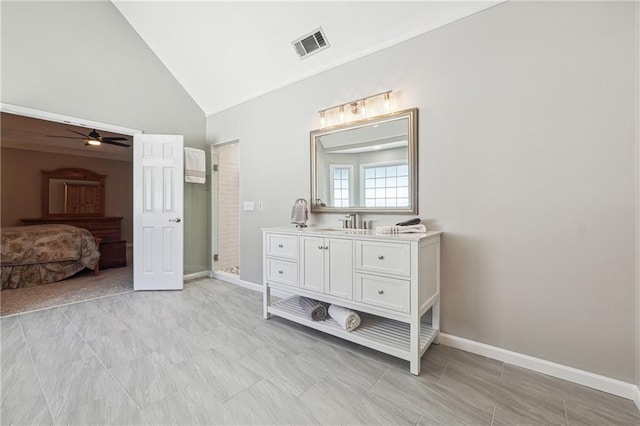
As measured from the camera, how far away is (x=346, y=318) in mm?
2082

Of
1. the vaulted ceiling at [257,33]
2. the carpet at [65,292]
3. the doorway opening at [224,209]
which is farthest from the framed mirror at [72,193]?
the vaulted ceiling at [257,33]

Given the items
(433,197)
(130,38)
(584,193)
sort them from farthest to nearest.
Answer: (130,38) < (433,197) < (584,193)

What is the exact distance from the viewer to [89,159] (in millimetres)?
6496

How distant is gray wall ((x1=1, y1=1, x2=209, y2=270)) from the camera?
2.75 metres

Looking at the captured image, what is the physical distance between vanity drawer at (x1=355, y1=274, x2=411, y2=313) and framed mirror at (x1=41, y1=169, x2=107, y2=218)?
7370 millimetres

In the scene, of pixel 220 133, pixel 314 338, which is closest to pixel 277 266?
pixel 314 338

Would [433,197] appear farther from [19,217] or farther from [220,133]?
[19,217]

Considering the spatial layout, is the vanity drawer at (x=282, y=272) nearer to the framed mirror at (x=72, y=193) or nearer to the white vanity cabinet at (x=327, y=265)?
the white vanity cabinet at (x=327, y=265)

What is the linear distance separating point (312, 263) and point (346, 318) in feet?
1.72

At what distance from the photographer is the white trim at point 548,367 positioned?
5.08ft

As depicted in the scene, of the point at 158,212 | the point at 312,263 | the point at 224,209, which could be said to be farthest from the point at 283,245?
the point at 224,209

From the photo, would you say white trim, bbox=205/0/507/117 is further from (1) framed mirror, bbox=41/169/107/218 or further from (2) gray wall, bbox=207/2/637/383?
(1) framed mirror, bbox=41/169/107/218

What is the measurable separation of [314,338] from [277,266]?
732 millimetres

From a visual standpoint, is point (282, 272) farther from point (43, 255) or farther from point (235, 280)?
point (43, 255)
